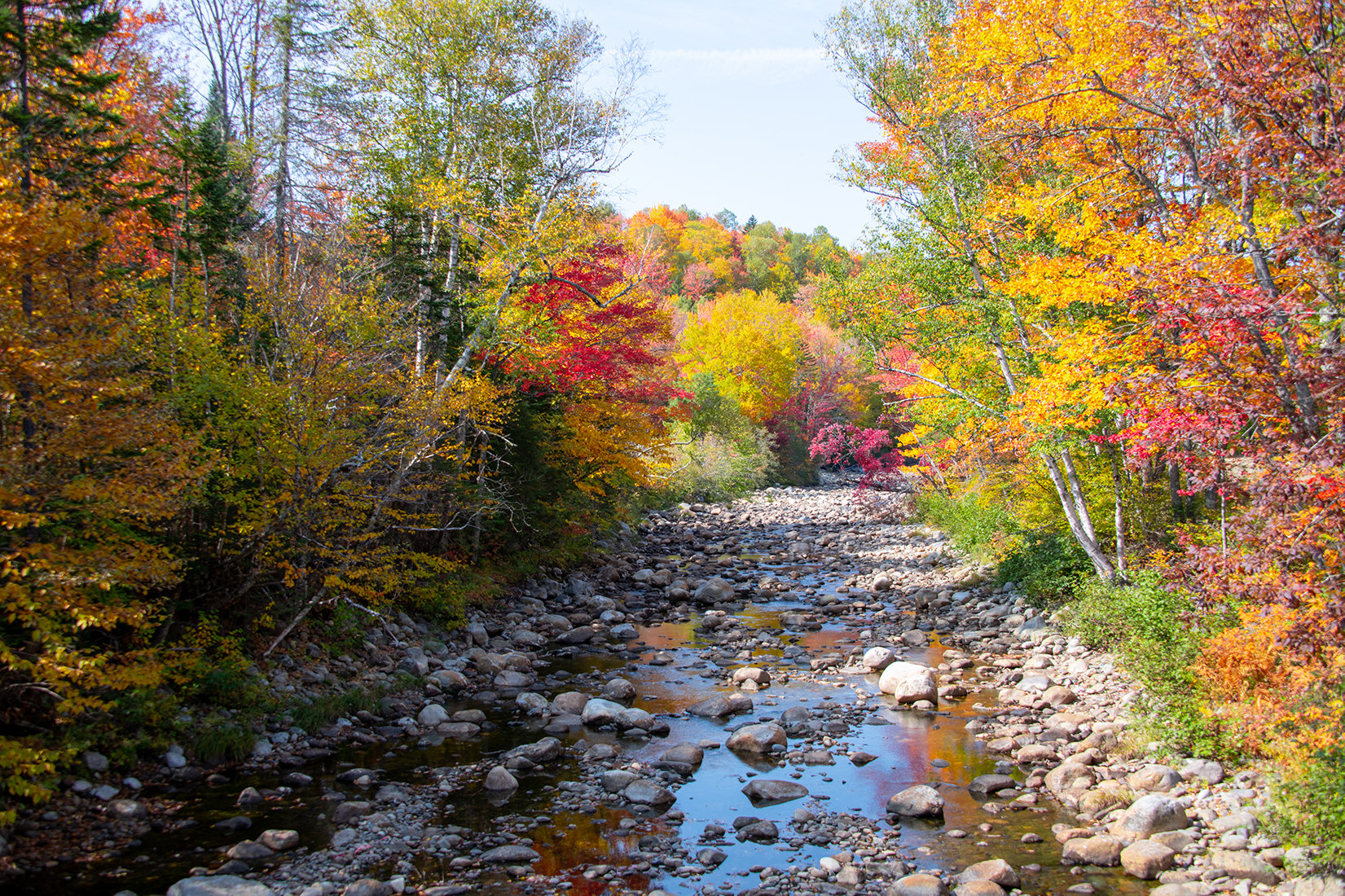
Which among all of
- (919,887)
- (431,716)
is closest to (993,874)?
(919,887)

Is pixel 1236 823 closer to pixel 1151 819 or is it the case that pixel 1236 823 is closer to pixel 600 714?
pixel 1151 819

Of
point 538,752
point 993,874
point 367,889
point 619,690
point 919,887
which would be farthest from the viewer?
point 619,690

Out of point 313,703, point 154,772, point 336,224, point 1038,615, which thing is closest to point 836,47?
point 1038,615

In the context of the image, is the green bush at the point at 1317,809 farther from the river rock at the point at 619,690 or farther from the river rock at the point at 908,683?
the river rock at the point at 619,690

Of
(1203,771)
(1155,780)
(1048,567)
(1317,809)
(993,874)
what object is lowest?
(993,874)

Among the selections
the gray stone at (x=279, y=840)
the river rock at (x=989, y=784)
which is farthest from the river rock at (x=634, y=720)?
the gray stone at (x=279, y=840)

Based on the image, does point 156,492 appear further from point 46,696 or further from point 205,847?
point 205,847

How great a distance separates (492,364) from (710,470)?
20052 mm

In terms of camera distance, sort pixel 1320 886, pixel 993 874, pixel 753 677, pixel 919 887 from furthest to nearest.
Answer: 1. pixel 753 677
2. pixel 993 874
3. pixel 919 887
4. pixel 1320 886

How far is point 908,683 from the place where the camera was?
11.5 m

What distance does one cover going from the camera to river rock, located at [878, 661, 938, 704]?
11367mm

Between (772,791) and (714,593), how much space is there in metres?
9.88

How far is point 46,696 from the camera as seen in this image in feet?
25.5

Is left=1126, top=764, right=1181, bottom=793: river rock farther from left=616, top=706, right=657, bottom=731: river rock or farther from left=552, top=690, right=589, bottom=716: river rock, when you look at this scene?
left=552, top=690, right=589, bottom=716: river rock
